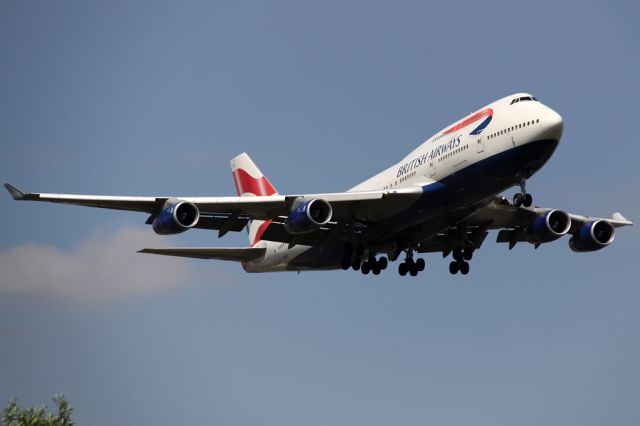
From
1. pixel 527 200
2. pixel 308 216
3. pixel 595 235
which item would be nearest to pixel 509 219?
pixel 595 235

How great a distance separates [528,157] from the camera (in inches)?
1826

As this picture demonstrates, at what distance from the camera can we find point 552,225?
54656 millimetres

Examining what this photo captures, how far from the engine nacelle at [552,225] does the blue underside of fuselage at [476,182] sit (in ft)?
22.1

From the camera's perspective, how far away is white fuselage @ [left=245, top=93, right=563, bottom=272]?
46.3 meters

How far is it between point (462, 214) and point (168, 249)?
1380 centimetres

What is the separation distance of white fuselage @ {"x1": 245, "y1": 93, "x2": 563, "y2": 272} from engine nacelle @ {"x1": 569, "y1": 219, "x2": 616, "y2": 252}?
11261mm

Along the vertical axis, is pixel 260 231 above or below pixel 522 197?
above

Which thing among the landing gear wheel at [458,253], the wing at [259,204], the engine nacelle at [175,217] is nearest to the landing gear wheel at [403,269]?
the landing gear wheel at [458,253]

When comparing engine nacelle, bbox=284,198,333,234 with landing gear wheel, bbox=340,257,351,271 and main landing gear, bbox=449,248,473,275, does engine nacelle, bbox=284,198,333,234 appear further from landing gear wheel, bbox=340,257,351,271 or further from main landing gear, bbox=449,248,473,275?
main landing gear, bbox=449,248,473,275

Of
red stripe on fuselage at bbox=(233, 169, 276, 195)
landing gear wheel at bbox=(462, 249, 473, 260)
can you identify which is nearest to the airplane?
landing gear wheel at bbox=(462, 249, 473, 260)

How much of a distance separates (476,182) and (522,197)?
2110 millimetres

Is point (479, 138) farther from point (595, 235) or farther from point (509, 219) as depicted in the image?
point (595, 235)

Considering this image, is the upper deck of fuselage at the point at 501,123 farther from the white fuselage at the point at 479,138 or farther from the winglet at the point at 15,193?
the winglet at the point at 15,193

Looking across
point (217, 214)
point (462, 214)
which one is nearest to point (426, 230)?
point (462, 214)
